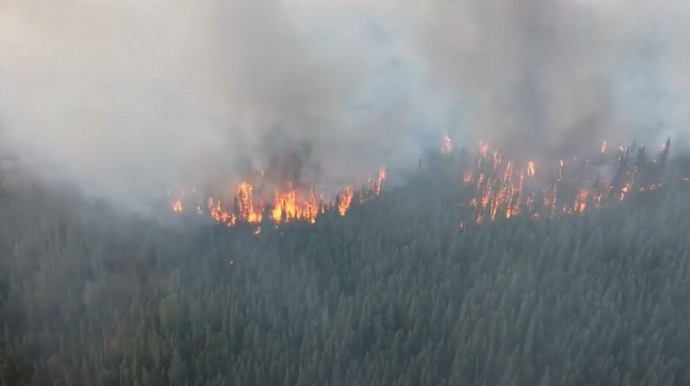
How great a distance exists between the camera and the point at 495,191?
87125 mm

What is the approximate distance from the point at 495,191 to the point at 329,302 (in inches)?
1232

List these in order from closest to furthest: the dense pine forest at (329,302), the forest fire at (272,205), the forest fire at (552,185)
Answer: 1. the dense pine forest at (329,302)
2. the forest fire at (272,205)
3. the forest fire at (552,185)

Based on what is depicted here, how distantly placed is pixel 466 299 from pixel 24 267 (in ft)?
108

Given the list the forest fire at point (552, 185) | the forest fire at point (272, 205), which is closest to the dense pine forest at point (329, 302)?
the forest fire at point (272, 205)

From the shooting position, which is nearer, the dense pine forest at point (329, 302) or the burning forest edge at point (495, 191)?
the dense pine forest at point (329, 302)

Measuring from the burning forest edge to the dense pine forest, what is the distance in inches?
83.0

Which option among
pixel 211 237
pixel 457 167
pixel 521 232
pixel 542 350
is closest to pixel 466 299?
pixel 542 350

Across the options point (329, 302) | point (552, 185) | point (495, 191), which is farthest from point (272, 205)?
point (552, 185)

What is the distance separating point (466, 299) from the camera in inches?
2532

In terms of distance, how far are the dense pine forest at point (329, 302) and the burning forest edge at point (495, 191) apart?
211cm

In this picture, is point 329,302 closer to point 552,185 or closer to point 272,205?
point 272,205

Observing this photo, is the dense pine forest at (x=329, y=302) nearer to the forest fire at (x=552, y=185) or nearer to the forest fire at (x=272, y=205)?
the forest fire at (x=272, y=205)

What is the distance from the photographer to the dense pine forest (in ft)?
179

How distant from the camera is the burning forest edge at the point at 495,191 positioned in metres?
74.4
